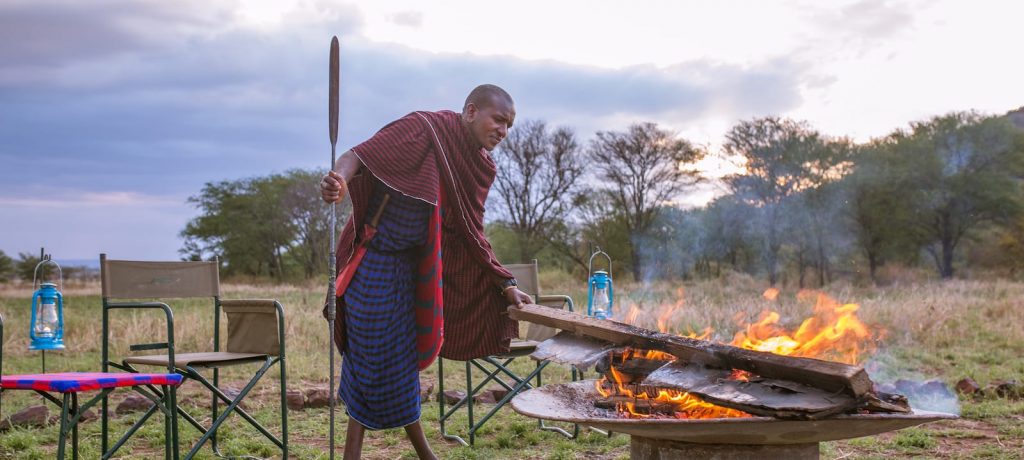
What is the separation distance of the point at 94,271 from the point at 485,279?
23.2 m

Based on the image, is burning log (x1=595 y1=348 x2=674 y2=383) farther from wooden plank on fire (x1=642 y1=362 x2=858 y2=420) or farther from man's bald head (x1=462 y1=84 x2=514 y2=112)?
man's bald head (x1=462 y1=84 x2=514 y2=112)

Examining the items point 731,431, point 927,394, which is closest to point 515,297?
point 731,431

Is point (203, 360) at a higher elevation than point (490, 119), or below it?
below

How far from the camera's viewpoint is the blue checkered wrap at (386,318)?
3.37 m

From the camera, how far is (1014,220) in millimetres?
24125

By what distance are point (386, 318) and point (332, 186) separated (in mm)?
691

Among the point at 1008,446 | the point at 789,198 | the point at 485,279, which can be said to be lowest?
the point at 1008,446

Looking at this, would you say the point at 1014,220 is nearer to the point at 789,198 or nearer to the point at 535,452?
the point at 789,198

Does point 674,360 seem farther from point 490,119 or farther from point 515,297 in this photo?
point 490,119

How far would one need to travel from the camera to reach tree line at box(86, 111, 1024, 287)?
21.7 meters

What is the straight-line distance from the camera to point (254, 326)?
4.12 metres

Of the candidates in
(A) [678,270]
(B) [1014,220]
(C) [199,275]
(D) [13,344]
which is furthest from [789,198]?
(C) [199,275]

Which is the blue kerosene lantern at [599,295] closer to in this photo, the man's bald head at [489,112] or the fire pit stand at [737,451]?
the man's bald head at [489,112]

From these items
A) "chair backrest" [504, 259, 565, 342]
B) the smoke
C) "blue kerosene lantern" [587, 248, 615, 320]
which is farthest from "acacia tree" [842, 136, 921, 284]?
"blue kerosene lantern" [587, 248, 615, 320]
